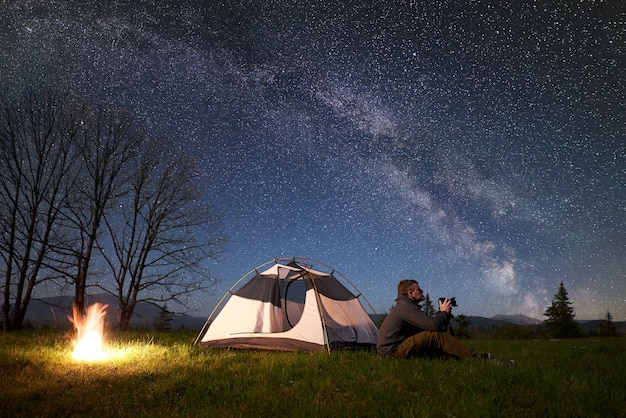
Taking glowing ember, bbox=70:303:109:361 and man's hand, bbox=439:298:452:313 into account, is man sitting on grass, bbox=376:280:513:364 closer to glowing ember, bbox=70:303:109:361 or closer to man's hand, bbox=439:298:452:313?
man's hand, bbox=439:298:452:313

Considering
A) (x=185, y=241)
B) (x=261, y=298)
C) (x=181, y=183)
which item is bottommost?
(x=261, y=298)

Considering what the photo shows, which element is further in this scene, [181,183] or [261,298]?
[181,183]

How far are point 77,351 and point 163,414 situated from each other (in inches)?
192

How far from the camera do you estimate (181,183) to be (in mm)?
18844

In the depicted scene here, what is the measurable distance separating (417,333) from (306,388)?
8.95 ft

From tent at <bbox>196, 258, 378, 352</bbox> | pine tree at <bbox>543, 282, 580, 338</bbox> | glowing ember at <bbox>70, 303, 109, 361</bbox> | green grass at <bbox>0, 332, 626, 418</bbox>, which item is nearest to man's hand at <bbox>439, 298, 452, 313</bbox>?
green grass at <bbox>0, 332, 626, 418</bbox>

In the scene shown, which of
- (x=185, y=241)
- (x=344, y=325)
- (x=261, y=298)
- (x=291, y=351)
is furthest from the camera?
(x=185, y=241)

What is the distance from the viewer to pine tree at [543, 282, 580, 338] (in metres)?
44.1

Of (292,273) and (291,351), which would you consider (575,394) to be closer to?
(291,351)

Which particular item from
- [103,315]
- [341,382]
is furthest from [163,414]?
[103,315]

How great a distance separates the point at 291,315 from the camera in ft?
36.7

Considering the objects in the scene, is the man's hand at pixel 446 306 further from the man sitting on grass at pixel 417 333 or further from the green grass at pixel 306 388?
the green grass at pixel 306 388

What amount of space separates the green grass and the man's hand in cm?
82

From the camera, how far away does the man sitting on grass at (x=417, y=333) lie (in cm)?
689
